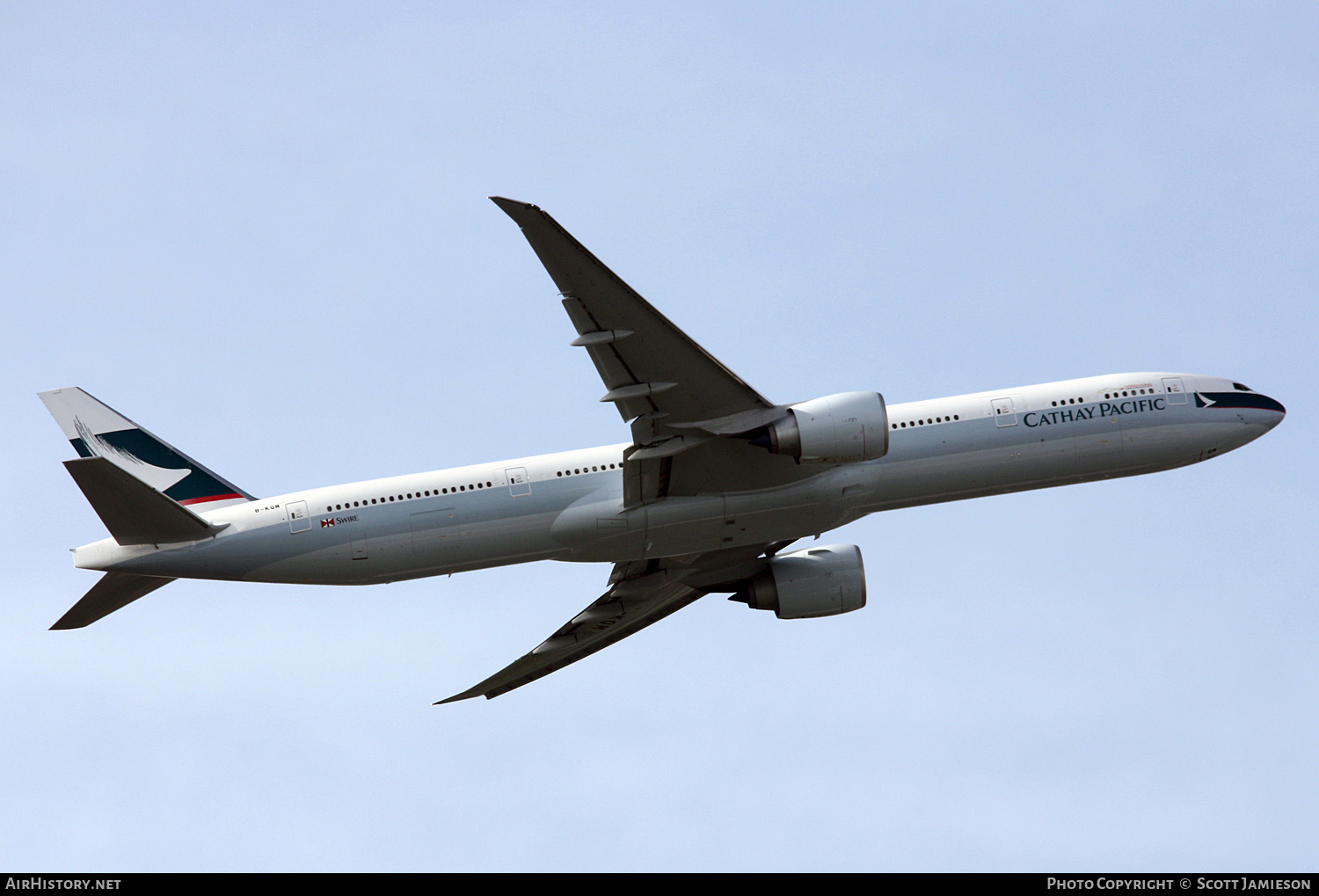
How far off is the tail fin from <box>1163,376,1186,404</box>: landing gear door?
989 inches

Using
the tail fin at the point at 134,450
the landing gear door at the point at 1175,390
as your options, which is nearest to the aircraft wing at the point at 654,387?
the landing gear door at the point at 1175,390

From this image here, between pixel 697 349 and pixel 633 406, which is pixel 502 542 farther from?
pixel 697 349

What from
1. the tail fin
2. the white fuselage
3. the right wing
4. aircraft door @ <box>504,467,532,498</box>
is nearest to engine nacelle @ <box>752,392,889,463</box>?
the right wing

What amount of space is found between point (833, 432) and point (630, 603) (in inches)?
460

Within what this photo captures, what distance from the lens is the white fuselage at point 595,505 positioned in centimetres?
3158

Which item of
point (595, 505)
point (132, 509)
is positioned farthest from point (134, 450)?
point (595, 505)

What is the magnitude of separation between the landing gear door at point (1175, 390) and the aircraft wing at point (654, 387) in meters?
10.8

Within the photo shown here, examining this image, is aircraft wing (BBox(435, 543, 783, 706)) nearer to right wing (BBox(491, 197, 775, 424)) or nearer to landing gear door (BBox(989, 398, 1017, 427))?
right wing (BBox(491, 197, 775, 424))
